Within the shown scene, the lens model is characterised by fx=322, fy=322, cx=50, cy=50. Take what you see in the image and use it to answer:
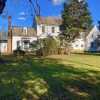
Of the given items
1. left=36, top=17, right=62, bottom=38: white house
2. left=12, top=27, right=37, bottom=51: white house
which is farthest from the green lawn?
left=36, top=17, right=62, bottom=38: white house

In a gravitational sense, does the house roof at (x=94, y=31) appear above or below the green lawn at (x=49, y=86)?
above

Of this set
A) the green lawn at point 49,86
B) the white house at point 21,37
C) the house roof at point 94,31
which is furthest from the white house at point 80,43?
the green lawn at point 49,86

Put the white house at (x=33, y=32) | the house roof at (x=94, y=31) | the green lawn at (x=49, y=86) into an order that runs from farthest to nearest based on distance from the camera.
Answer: the house roof at (x=94, y=31) → the white house at (x=33, y=32) → the green lawn at (x=49, y=86)

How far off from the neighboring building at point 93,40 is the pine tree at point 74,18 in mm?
4448

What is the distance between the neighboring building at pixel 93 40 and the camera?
228 ft

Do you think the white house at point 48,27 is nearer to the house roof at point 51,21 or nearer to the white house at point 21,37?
the house roof at point 51,21

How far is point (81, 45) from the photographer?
69.3 metres

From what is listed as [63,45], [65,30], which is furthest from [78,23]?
[63,45]

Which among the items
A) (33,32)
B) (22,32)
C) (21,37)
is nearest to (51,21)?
(33,32)

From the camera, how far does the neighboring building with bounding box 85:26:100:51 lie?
69.6 m

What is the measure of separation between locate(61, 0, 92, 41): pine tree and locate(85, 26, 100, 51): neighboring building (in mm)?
4448

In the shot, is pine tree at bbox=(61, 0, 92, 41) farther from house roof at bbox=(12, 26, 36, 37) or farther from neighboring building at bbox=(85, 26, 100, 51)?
house roof at bbox=(12, 26, 36, 37)

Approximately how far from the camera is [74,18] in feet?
208

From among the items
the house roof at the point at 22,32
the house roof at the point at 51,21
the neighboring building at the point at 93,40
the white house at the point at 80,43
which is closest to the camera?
the house roof at the point at 22,32
